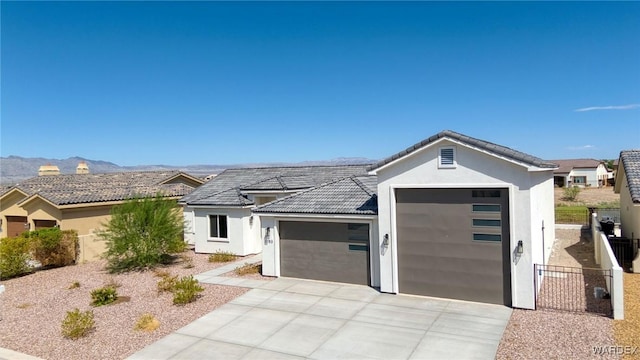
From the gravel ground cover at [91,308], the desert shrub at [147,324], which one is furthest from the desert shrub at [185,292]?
the desert shrub at [147,324]

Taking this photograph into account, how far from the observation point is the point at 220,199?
2281 cm

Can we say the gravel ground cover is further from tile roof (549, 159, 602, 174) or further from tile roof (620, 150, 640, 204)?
tile roof (549, 159, 602, 174)

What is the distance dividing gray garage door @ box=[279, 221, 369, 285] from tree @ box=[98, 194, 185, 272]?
648cm

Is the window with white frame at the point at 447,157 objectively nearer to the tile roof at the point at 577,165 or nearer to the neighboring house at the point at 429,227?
the neighboring house at the point at 429,227

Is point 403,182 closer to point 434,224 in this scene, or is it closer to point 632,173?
point 434,224

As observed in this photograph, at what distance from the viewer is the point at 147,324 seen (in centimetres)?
1205

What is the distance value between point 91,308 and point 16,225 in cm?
1930

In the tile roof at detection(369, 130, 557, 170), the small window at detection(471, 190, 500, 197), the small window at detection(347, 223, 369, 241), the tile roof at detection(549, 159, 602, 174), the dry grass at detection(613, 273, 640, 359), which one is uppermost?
the tile roof at detection(369, 130, 557, 170)

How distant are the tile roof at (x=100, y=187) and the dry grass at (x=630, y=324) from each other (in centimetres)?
2411

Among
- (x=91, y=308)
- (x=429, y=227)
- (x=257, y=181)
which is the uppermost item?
(x=257, y=181)

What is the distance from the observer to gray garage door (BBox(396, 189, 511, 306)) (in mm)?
12859

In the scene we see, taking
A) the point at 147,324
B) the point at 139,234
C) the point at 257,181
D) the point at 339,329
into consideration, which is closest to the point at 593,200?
the point at 257,181

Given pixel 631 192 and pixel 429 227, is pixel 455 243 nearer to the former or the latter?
pixel 429 227

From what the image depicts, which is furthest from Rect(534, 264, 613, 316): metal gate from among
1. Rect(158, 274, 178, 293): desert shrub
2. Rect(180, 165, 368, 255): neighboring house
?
Rect(180, 165, 368, 255): neighboring house
